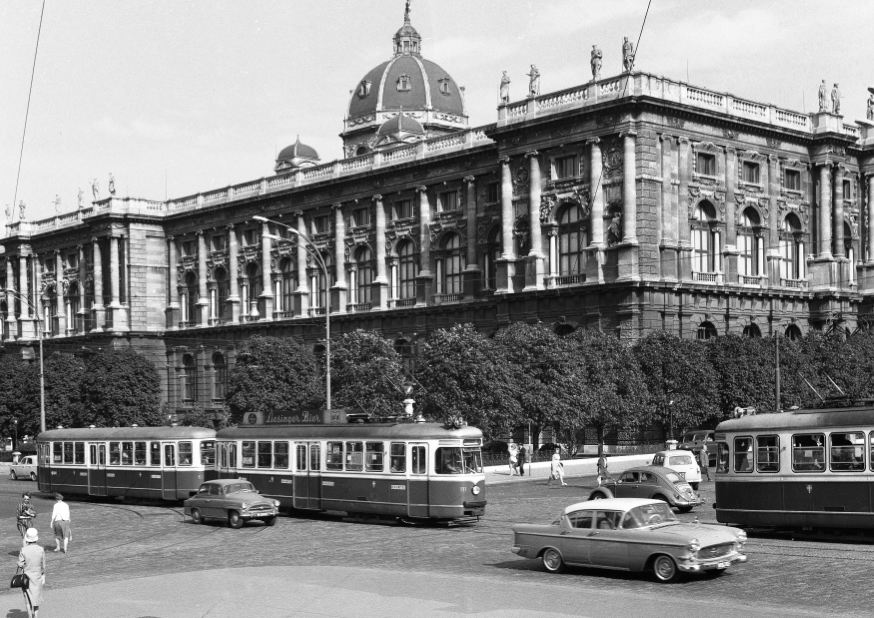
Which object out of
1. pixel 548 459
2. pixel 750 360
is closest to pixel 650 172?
pixel 750 360

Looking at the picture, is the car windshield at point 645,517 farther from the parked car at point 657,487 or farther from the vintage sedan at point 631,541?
the parked car at point 657,487

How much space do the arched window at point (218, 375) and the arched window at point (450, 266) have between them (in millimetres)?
27216

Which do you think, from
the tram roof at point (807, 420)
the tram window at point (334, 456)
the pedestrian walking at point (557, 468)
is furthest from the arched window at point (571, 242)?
the tram roof at point (807, 420)

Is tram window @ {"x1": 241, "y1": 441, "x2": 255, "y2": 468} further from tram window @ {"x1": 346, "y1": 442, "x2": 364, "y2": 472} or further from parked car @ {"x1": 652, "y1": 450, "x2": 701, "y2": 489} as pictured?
parked car @ {"x1": 652, "y1": 450, "x2": 701, "y2": 489}

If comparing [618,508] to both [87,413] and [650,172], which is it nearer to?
[650,172]

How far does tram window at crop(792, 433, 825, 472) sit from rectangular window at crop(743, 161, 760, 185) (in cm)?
5131

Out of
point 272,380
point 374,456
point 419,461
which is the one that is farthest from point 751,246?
point 419,461

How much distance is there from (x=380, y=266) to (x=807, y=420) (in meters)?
65.2

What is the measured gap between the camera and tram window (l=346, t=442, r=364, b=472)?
37375mm

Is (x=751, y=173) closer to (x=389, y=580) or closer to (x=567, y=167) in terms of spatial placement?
(x=567, y=167)

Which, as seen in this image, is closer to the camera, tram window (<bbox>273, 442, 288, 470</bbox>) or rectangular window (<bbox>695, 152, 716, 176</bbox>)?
tram window (<bbox>273, 442, 288, 470</bbox>)

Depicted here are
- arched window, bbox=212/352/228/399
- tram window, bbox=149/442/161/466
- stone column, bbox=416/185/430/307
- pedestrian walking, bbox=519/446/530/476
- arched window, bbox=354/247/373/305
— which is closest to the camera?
tram window, bbox=149/442/161/466

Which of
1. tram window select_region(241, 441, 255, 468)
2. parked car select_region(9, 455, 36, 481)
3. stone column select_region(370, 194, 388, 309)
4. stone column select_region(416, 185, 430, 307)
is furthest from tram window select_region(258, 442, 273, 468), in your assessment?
stone column select_region(370, 194, 388, 309)

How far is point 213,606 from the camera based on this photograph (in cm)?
2158
